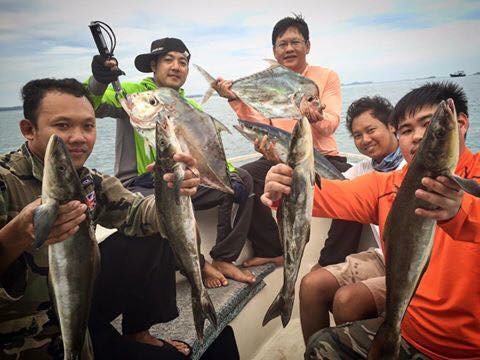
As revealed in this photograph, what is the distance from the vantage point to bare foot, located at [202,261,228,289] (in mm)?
3431

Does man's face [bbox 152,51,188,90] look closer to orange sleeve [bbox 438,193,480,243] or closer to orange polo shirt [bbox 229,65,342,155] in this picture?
orange polo shirt [bbox 229,65,342,155]

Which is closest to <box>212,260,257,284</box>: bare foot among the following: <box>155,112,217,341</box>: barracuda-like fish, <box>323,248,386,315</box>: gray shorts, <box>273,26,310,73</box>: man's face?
<box>323,248,386,315</box>: gray shorts

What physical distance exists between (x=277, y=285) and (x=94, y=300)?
2.04m

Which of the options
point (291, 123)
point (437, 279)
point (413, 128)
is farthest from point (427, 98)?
point (291, 123)

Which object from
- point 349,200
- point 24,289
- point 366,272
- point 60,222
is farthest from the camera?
point 366,272

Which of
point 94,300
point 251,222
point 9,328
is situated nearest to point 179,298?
point 94,300

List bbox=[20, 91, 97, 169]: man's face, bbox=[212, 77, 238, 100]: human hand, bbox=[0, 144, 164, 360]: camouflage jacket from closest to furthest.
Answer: bbox=[0, 144, 164, 360]: camouflage jacket
bbox=[20, 91, 97, 169]: man's face
bbox=[212, 77, 238, 100]: human hand

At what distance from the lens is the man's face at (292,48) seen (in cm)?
461

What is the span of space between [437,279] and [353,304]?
706 mm

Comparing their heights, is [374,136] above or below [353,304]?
Result: above

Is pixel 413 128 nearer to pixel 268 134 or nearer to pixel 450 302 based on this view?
pixel 268 134

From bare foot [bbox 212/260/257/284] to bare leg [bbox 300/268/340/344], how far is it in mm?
805

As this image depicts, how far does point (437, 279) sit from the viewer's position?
2025 mm

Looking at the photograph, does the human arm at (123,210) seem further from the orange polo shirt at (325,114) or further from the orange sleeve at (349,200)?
the orange polo shirt at (325,114)
